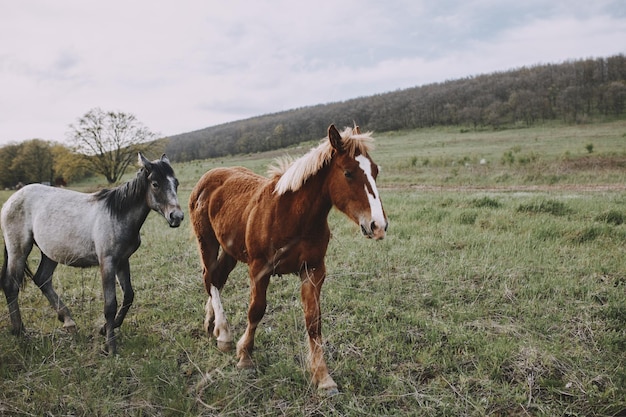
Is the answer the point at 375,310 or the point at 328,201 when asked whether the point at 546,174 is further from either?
the point at 328,201

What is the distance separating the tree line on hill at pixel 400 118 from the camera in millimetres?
44156

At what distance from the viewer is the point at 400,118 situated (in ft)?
292

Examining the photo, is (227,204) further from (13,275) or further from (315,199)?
(13,275)

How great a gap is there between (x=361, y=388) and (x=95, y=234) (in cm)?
346

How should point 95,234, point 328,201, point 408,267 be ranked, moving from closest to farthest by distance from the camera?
1. point 328,201
2. point 95,234
3. point 408,267

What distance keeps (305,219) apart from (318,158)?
22.5 inches

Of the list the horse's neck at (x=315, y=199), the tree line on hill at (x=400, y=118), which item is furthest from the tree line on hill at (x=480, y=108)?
the horse's neck at (x=315, y=199)

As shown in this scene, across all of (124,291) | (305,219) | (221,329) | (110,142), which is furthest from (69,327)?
(110,142)

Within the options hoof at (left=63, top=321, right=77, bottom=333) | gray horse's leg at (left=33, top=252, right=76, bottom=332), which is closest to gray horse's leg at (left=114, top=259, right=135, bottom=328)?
hoof at (left=63, top=321, right=77, bottom=333)

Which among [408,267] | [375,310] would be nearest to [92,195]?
[375,310]

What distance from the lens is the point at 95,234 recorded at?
438cm

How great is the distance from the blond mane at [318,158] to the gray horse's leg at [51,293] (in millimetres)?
3338

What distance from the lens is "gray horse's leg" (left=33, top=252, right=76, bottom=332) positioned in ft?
15.4

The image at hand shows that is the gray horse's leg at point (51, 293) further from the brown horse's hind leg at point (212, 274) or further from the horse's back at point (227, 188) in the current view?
the horse's back at point (227, 188)
